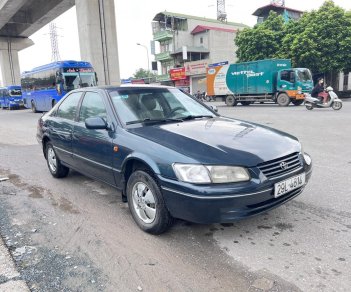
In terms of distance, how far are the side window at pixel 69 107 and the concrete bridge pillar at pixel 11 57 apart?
4497 centimetres

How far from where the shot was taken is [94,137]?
12.8 ft

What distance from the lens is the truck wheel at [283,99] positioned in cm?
1948

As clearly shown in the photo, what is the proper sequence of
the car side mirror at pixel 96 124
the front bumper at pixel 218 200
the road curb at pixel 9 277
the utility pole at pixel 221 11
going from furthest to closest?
the utility pole at pixel 221 11
the car side mirror at pixel 96 124
the front bumper at pixel 218 200
the road curb at pixel 9 277

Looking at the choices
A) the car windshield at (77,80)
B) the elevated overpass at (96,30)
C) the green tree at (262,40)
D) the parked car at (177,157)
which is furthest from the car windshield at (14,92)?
the parked car at (177,157)

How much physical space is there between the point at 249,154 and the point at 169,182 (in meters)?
0.79

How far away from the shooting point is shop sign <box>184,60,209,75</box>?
41.7 meters

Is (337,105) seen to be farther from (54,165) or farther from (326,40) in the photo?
(54,165)

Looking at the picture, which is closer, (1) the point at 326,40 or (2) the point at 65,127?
(2) the point at 65,127

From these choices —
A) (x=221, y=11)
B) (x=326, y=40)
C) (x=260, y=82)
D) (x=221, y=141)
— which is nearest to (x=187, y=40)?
(x=221, y=11)

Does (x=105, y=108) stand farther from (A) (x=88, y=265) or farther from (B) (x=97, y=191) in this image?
(A) (x=88, y=265)

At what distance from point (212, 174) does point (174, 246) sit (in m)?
0.85

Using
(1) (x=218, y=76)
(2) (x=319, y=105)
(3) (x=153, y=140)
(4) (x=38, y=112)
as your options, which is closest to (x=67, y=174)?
(3) (x=153, y=140)

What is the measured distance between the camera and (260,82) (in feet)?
68.3

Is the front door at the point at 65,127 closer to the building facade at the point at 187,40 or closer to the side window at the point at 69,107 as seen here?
the side window at the point at 69,107
